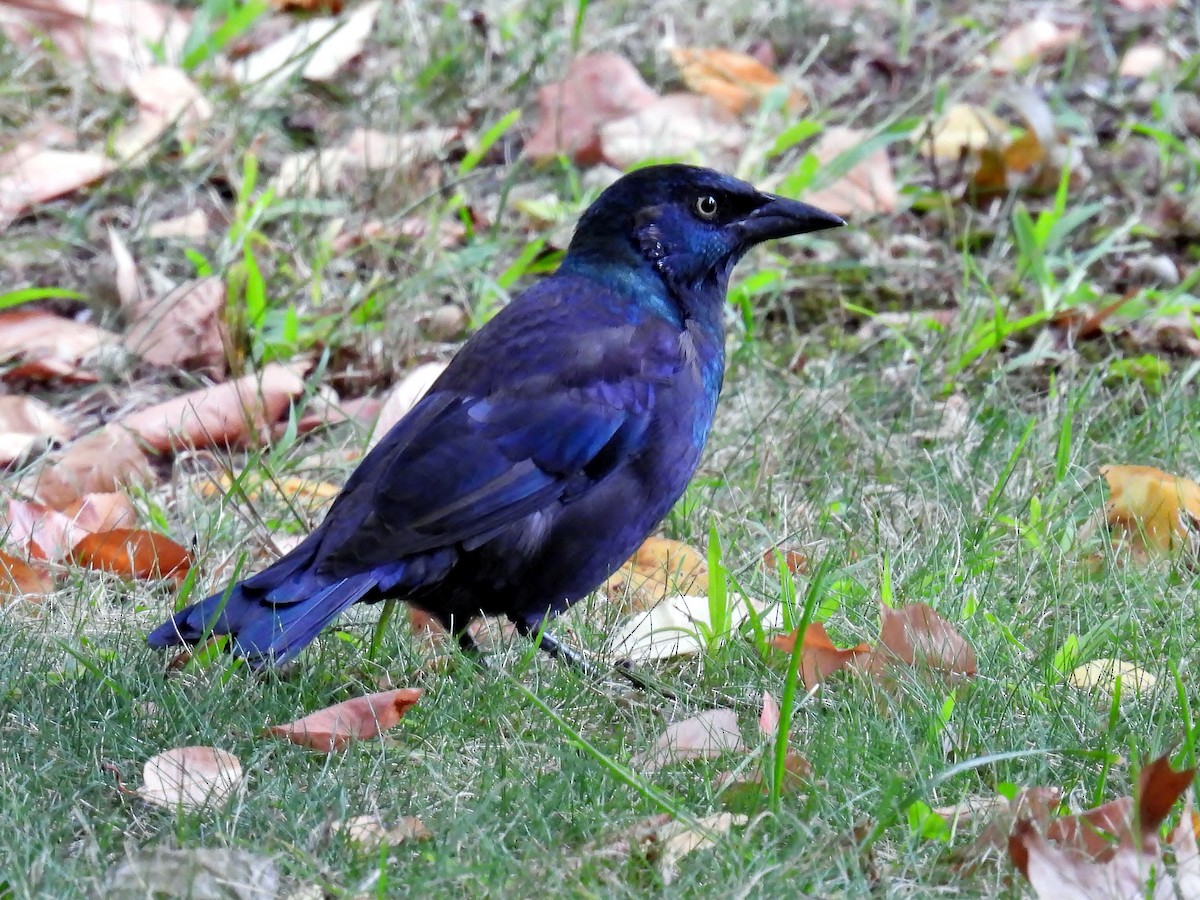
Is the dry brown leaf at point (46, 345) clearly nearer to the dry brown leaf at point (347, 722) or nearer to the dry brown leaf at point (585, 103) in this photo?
the dry brown leaf at point (585, 103)

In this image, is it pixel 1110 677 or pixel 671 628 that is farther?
pixel 671 628

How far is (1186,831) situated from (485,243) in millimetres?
2882

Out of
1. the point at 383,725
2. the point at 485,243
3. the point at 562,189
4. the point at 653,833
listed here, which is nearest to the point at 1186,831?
the point at 653,833

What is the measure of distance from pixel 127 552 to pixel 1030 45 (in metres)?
3.68

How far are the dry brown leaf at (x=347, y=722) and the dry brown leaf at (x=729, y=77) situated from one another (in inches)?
123

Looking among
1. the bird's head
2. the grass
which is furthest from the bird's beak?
the grass

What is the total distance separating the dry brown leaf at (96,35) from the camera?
17.6 ft

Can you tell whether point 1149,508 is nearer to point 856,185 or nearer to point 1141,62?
point 856,185

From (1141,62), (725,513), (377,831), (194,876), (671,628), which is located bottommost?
(1141,62)

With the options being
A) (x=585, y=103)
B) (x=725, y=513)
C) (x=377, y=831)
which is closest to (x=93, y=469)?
(x=725, y=513)

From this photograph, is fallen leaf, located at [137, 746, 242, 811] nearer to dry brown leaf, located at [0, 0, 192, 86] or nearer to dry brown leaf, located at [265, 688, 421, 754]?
dry brown leaf, located at [265, 688, 421, 754]

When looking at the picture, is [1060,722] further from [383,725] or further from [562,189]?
[562,189]

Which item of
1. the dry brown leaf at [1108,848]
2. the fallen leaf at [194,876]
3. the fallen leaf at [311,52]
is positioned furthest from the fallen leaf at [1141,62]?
the fallen leaf at [194,876]

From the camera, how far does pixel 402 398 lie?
166 inches
